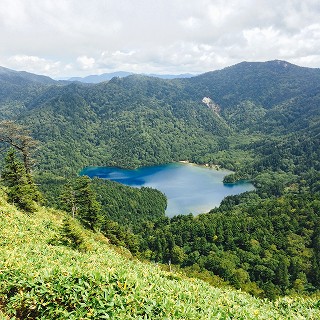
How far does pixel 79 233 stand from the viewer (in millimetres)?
31438

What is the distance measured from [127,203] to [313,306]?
17802cm

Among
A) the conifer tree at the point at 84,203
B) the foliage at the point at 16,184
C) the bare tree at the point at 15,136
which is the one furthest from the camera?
the conifer tree at the point at 84,203

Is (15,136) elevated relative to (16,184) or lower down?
elevated

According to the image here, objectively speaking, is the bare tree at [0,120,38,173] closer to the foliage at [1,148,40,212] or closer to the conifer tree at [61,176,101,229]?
the foliage at [1,148,40,212]

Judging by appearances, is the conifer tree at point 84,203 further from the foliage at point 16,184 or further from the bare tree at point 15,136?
the bare tree at point 15,136

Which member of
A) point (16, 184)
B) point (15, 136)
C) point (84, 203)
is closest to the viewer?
point (16, 184)

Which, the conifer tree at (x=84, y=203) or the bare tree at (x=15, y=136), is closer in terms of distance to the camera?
the bare tree at (x=15, y=136)

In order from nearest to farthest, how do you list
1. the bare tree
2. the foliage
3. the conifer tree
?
the foliage, the bare tree, the conifer tree

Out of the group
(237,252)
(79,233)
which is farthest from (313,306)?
(237,252)

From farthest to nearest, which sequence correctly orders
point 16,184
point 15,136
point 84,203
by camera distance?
point 84,203
point 15,136
point 16,184

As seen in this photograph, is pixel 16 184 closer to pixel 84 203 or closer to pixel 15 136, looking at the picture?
pixel 15 136

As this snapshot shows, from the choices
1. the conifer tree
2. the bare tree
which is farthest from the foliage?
the conifer tree

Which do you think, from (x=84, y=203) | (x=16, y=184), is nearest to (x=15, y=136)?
(x=16, y=184)

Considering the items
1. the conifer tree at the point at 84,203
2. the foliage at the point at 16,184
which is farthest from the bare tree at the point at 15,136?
the conifer tree at the point at 84,203
